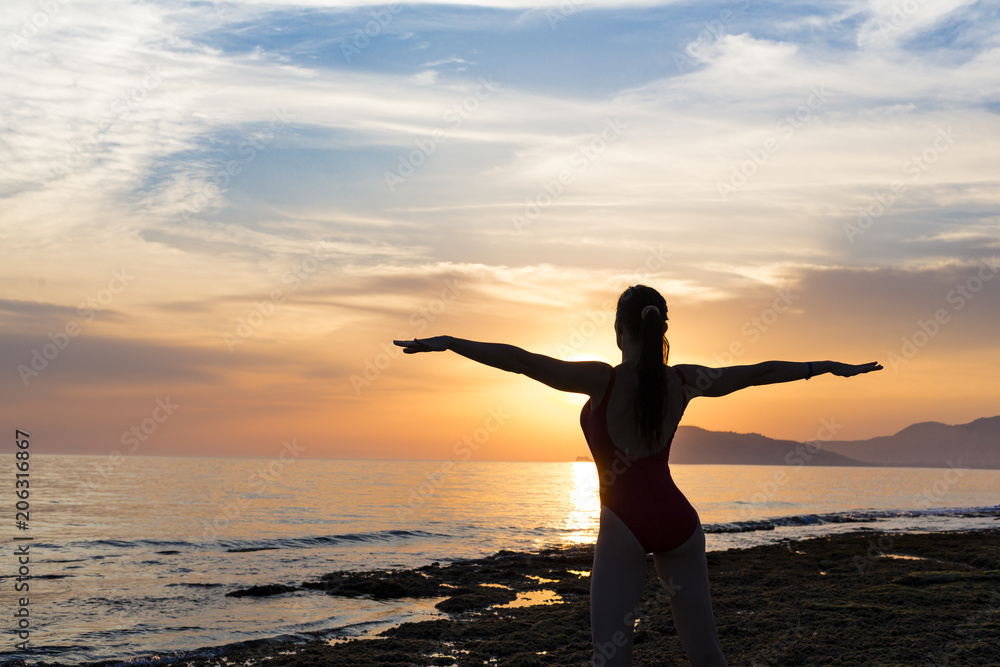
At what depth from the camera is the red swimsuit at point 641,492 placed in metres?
3.21

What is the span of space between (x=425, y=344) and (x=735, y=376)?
60.2 inches

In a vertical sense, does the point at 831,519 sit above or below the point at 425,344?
below

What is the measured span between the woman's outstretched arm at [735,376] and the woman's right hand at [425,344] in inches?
46.3

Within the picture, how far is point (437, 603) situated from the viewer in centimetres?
1377

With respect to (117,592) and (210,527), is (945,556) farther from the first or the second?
(210,527)

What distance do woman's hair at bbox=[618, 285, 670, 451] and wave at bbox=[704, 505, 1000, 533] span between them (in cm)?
3048

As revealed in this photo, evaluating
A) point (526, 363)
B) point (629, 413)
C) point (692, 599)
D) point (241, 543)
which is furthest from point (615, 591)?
point (241, 543)

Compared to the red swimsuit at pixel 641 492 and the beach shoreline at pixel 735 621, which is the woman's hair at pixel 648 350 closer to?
the red swimsuit at pixel 641 492

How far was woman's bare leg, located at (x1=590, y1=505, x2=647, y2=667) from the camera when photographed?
301 centimetres

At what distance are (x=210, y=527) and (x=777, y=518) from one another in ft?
94.9

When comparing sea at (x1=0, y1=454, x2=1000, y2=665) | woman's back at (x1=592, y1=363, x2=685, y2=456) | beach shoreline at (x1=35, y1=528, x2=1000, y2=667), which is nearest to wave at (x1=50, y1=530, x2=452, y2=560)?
sea at (x1=0, y1=454, x2=1000, y2=665)

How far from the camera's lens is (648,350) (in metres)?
3.27

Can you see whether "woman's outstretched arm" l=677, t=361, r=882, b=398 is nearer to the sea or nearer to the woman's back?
the woman's back

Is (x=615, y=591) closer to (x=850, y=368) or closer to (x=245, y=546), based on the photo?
(x=850, y=368)
